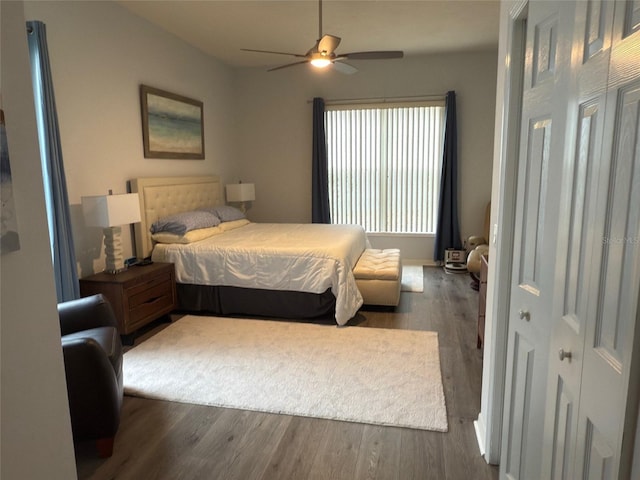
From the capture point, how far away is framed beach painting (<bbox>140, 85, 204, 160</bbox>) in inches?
176

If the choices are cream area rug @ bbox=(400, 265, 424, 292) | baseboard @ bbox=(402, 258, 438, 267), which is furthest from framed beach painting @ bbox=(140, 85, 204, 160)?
baseboard @ bbox=(402, 258, 438, 267)

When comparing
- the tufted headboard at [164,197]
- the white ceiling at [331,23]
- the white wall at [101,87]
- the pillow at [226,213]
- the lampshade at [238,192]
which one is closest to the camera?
the white wall at [101,87]

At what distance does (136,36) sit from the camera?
4.28 meters

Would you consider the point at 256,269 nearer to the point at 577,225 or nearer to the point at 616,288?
the point at 577,225

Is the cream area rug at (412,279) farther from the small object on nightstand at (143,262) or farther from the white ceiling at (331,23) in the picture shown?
the white ceiling at (331,23)

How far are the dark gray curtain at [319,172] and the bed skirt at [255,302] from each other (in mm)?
2502

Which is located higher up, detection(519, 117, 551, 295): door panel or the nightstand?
detection(519, 117, 551, 295): door panel

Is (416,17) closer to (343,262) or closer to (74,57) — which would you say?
(343,262)

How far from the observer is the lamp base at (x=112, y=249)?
3.61 meters

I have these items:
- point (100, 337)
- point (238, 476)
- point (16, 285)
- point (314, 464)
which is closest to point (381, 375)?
point (314, 464)

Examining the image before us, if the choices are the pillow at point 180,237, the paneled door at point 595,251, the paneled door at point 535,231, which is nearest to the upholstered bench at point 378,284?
the pillow at point 180,237

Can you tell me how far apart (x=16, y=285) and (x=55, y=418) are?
0.44 meters

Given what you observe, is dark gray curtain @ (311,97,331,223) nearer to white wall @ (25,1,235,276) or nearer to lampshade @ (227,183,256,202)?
lampshade @ (227,183,256,202)

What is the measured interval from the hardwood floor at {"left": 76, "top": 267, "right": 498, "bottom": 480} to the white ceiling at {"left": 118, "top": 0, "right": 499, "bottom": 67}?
11.2 ft
